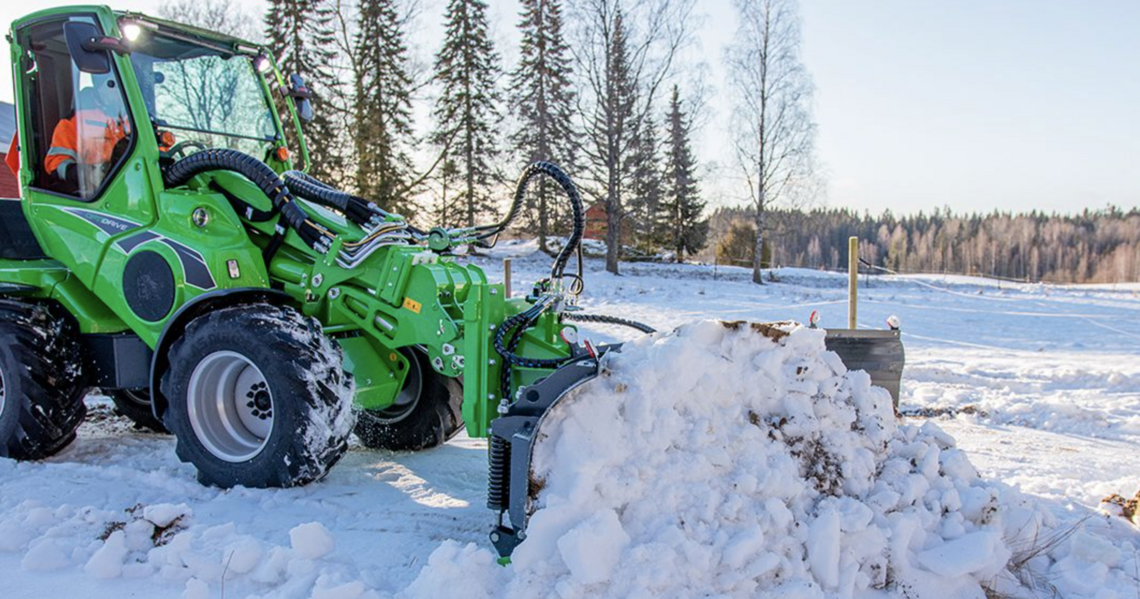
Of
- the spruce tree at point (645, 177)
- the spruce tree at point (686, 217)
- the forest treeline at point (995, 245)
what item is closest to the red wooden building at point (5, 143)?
the spruce tree at point (645, 177)

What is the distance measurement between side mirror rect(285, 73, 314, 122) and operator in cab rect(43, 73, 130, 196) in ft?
4.17

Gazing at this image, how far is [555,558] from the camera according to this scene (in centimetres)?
287

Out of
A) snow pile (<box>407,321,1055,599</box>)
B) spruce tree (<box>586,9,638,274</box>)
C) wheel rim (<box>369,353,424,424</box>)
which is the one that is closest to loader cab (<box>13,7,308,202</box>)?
wheel rim (<box>369,353,424,424</box>)

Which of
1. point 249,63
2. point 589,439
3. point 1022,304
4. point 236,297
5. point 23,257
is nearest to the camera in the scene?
point 589,439

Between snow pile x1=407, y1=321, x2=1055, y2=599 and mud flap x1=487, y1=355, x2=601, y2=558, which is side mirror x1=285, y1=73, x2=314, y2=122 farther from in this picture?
snow pile x1=407, y1=321, x2=1055, y2=599

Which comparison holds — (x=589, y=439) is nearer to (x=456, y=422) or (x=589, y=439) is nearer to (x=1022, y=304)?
(x=456, y=422)

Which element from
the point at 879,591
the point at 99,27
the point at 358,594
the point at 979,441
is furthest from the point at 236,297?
the point at 979,441

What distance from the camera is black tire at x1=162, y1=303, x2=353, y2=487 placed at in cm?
416

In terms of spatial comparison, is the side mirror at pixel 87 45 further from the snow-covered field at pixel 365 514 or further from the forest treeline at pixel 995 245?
the forest treeline at pixel 995 245

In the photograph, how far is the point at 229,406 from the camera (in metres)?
4.65

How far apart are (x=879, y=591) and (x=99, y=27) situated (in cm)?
540

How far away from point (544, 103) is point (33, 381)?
87.6ft

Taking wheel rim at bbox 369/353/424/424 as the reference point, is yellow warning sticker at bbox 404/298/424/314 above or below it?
above

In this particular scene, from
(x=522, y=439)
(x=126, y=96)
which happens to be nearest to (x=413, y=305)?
(x=522, y=439)
